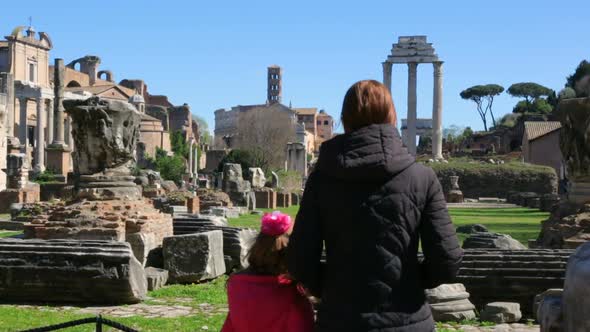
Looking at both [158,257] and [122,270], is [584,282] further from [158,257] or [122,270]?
[158,257]

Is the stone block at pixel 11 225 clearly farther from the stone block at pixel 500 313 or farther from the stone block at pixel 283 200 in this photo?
the stone block at pixel 283 200

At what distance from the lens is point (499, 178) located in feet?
144

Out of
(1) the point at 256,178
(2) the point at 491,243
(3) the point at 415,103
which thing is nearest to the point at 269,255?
(2) the point at 491,243

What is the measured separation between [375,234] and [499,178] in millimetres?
42601

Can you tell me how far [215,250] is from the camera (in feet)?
27.9

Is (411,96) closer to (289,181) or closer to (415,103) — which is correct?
(415,103)

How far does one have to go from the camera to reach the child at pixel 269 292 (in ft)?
9.87

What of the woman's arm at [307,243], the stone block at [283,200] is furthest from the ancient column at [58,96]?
the woman's arm at [307,243]

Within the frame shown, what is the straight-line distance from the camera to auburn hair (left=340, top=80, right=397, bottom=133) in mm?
2754

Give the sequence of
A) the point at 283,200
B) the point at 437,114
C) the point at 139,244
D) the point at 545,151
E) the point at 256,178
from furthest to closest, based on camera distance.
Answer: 1. the point at 437,114
2. the point at 545,151
3. the point at 256,178
4. the point at 283,200
5. the point at 139,244

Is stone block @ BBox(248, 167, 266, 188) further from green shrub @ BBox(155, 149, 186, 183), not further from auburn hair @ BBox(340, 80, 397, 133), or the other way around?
auburn hair @ BBox(340, 80, 397, 133)

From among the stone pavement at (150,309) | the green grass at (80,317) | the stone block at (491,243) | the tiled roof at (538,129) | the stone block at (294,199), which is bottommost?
the stone block at (294,199)

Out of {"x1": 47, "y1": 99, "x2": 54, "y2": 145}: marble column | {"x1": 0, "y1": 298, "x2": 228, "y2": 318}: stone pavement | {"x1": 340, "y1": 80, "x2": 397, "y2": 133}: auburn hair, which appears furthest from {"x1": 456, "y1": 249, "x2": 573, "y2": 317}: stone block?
{"x1": 47, "y1": 99, "x2": 54, "y2": 145}: marble column

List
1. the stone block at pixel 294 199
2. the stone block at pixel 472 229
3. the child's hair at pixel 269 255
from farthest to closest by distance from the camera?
the stone block at pixel 294 199, the stone block at pixel 472 229, the child's hair at pixel 269 255
